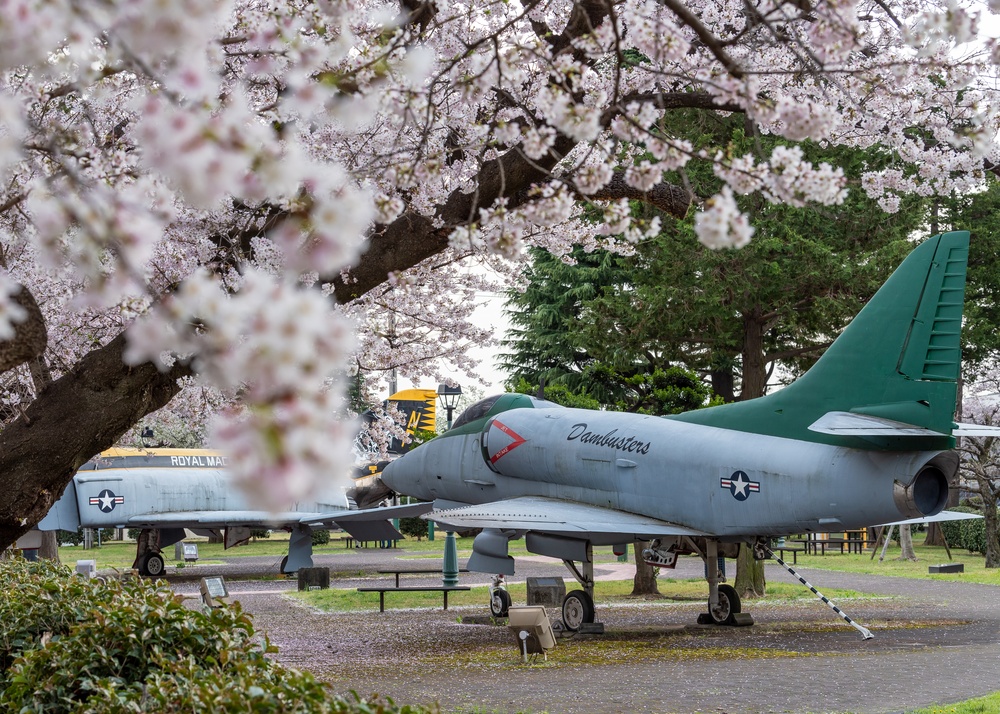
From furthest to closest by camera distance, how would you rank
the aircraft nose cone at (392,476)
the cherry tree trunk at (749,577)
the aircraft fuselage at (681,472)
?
the cherry tree trunk at (749,577)
the aircraft nose cone at (392,476)
the aircraft fuselage at (681,472)

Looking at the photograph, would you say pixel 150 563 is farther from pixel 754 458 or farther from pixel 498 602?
pixel 754 458

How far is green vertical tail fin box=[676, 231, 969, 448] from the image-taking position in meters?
12.0

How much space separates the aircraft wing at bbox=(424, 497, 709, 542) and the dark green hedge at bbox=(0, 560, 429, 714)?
7.16 metres

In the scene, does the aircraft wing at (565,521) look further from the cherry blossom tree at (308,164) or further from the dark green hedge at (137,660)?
the dark green hedge at (137,660)

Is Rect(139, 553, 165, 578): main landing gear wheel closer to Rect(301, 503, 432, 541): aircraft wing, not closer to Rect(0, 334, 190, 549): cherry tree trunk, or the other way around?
Rect(301, 503, 432, 541): aircraft wing

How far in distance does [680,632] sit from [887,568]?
16694mm

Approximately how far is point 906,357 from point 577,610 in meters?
5.87

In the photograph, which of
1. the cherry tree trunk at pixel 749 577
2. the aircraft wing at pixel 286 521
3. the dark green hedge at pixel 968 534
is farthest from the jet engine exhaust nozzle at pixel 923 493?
the dark green hedge at pixel 968 534

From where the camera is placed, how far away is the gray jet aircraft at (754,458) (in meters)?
12.1

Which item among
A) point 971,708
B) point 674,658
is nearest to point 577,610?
point 674,658

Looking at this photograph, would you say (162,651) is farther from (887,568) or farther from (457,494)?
(887,568)

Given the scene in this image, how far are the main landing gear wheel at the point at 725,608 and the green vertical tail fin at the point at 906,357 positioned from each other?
11.1 ft

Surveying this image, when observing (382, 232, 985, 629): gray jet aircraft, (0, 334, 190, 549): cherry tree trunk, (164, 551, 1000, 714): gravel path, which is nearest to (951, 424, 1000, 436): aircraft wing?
(382, 232, 985, 629): gray jet aircraft

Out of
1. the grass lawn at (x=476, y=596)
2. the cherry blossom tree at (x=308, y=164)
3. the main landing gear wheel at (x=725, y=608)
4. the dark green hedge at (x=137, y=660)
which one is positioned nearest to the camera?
the cherry blossom tree at (x=308, y=164)
